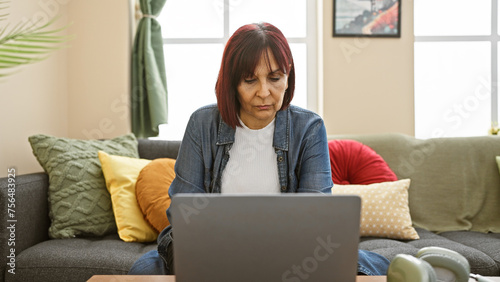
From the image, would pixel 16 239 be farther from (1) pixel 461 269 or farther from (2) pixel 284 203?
(1) pixel 461 269

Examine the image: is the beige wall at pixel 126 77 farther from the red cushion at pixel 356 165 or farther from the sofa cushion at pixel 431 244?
the sofa cushion at pixel 431 244

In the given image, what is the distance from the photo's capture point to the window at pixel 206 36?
3119mm

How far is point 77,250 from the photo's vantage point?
192 cm

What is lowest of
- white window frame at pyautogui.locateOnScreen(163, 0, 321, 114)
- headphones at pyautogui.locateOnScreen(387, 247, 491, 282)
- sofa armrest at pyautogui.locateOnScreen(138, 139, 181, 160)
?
headphones at pyautogui.locateOnScreen(387, 247, 491, 282)

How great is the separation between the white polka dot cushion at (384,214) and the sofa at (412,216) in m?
0.04

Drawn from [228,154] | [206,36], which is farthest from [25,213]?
[206,36]

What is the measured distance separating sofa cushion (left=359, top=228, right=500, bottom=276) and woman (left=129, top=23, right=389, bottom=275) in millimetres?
540

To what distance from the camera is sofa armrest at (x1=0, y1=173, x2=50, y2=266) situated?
6.03 ft

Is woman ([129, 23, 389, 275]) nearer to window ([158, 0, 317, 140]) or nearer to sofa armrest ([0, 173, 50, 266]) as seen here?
sofa armrest ([0, 173, 50, 266])

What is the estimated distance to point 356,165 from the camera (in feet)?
7.78

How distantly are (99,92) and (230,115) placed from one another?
1.63m

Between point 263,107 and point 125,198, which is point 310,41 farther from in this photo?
point 263,107

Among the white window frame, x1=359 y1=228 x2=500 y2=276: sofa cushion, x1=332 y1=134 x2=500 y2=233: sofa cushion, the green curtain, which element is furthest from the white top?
the white window frame

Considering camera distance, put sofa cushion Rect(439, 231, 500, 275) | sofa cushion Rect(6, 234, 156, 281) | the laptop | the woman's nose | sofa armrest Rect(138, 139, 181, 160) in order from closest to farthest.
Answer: the laptop < the woman's nose < sofa cushion Rect(6, 234, 156, 281) < sofa cushion Rect(439, 231, 500, 275) < sofa armrest Rect(138, 139, 181, 160)
